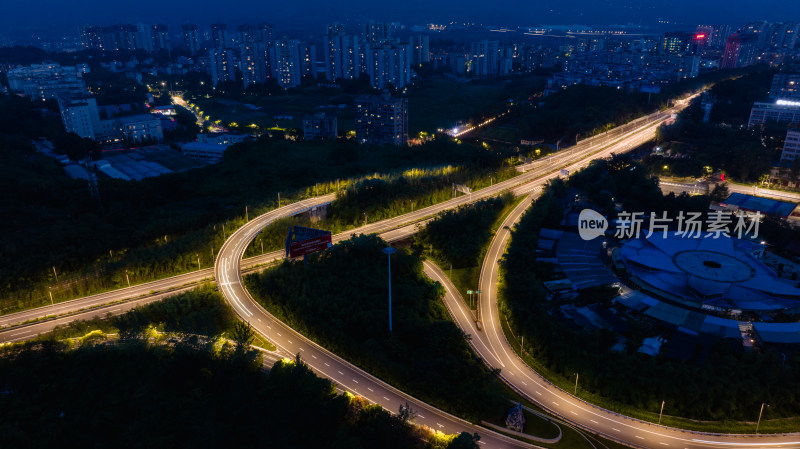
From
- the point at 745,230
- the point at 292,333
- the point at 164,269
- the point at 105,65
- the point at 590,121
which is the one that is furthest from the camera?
the point at 105,65

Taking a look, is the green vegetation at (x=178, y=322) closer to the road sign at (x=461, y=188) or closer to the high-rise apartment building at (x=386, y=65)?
the road sign at (x=461, y=188)

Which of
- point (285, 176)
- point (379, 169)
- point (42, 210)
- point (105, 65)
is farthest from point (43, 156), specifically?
point (105, 65)

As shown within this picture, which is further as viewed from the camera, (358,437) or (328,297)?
(328,297)

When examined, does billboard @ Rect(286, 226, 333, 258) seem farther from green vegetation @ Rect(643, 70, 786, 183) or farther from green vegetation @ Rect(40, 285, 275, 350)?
green vegetation @ Rect(643, 70, 786, 183)

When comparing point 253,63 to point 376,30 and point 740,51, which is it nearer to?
point 376,30

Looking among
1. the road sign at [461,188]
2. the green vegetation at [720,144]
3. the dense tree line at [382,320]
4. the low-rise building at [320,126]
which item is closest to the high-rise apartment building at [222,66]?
the low-rise building at [320,126]

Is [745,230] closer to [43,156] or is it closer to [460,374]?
[460,374]
